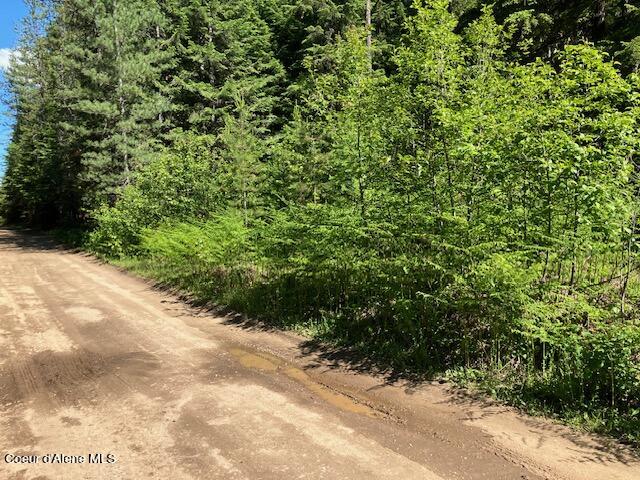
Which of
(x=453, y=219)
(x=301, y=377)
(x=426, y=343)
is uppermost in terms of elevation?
(x=453, y=219)

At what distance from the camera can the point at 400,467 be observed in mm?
3959

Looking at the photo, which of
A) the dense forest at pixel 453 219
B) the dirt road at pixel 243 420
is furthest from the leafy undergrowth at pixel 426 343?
the dirt road at pixel 243 420

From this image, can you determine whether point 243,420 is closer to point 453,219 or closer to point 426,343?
point 426,343

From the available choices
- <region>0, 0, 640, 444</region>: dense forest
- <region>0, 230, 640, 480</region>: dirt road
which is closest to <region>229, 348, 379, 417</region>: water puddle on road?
<region>0, 230, 640, 480</region>: dirt road

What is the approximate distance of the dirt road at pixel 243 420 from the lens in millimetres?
3961

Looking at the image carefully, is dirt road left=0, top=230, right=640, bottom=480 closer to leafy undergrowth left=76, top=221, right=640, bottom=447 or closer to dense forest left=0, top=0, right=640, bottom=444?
leafy undergrowth left=76, top=221, right=640, bottom=447

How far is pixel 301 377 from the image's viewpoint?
20.0 ft

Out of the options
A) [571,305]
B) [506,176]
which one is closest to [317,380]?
[571,305]

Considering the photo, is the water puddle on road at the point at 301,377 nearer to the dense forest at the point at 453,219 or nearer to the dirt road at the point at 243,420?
the dirt road at the point at 243,420

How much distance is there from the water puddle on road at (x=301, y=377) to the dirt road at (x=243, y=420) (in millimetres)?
29

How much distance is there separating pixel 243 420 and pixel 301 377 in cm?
139

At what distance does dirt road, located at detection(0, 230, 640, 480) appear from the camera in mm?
3961

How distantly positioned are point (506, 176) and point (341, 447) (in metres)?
3.83

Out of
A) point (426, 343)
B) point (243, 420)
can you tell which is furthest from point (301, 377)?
point (426, 343)
